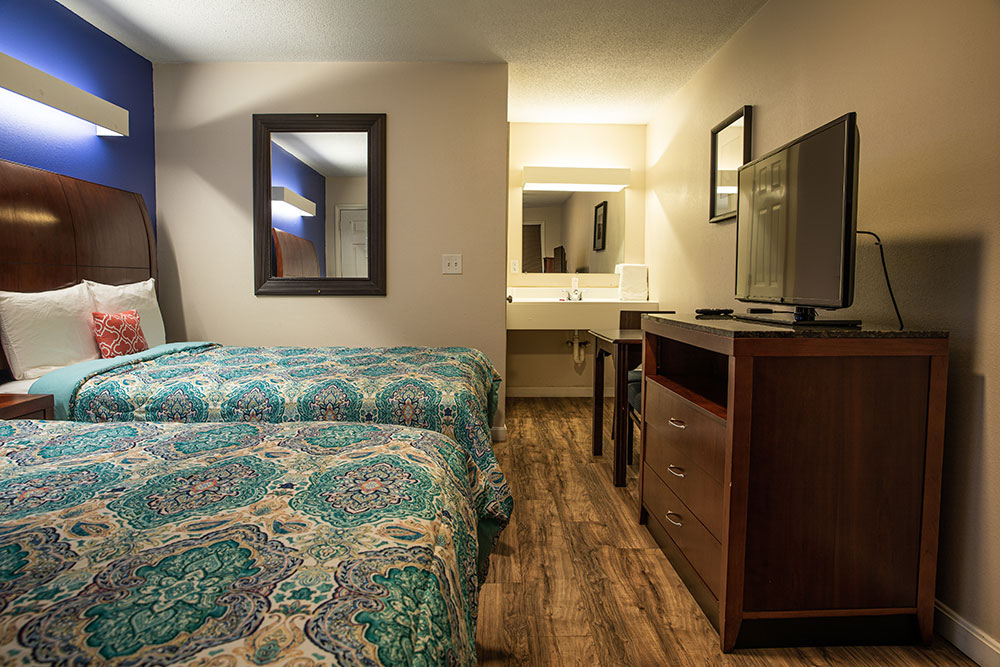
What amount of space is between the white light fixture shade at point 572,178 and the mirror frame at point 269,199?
1.67 m

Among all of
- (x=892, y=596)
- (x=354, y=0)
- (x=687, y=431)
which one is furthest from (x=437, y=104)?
(x=892, y=596)

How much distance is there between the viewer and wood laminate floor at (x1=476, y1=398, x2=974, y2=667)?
1648 mm

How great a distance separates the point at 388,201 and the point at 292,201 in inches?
23.3

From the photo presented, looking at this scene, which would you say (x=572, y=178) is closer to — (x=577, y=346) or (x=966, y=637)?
(x=577, y=346)

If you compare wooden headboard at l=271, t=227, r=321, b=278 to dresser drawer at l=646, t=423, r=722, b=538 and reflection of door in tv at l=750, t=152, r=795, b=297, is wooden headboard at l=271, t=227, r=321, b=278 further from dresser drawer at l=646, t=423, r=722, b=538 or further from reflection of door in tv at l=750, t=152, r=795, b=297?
reflection of door in tv at l=750, t=152, r=795, b=297

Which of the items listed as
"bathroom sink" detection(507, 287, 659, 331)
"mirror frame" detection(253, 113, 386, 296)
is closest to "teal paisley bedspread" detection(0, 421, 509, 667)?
"mirror frame" detection(253, 113, 386, 296)

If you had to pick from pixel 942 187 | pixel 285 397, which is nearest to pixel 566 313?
pixel 285 397

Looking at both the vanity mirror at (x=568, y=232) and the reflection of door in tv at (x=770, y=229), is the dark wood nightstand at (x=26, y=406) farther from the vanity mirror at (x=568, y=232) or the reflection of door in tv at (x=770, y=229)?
the vanity mirror at (x=568, y=232)

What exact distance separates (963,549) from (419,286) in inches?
114

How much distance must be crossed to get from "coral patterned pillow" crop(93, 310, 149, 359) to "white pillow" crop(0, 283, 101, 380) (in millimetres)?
30

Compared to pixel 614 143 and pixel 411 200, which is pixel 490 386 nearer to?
pixel 411 200

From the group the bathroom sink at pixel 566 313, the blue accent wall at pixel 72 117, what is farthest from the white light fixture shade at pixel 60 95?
the bathroom sink at pixel 566 313

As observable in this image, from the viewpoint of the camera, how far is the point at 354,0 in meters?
2.89

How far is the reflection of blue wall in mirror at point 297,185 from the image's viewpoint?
370cm
